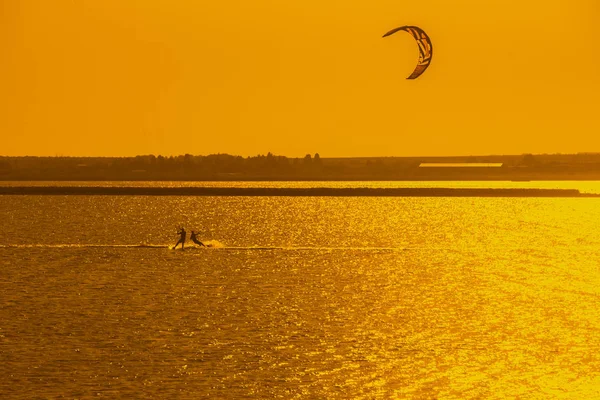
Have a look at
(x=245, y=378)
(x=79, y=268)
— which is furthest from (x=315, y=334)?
(x=79, y=268)

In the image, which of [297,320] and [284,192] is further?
[284,192]

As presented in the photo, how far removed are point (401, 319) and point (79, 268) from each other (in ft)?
66.2

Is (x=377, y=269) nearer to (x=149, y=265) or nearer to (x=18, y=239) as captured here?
(x=149, y=265)

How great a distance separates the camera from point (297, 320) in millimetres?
33375

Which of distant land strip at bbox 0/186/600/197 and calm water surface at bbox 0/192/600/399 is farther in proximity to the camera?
distant land strip at bbox 0/186/600/197

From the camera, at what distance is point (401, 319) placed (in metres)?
34.3

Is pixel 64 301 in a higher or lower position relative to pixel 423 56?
lower

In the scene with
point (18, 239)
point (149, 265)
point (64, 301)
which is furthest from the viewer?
point (18, 239)

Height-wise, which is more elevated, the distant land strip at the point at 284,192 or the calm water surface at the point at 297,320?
the calm water surface at the point at 297,320

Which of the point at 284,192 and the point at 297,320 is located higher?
the point at 297,320

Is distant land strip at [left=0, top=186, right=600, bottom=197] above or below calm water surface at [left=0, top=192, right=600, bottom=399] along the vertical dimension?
below

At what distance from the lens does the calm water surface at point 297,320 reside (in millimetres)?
23938

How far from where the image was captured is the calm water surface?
2394 centimetres

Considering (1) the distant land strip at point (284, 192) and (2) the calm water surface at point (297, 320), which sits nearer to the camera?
(2) the calm water surface at point (297, 320)
